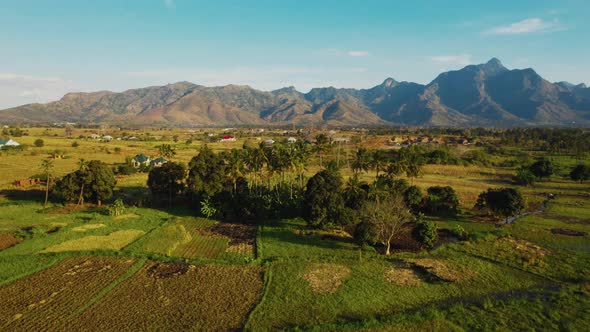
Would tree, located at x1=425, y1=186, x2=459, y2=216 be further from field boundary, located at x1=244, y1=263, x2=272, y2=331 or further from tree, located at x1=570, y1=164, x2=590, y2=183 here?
tree, located at x1=570, y1=164, x2=590, y2=183

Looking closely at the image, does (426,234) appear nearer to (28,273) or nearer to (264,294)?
(264,294)

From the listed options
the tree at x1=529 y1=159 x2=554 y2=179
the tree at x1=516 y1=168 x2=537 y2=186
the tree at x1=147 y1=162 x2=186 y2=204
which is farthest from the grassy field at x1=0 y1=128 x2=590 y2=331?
the tree at x1=529 y1=159 x2=554 y2=179

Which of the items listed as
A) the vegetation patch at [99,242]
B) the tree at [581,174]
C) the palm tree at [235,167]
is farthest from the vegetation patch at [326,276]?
the tree at [581,174]

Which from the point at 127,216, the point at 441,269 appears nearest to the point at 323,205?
the point at 441,269

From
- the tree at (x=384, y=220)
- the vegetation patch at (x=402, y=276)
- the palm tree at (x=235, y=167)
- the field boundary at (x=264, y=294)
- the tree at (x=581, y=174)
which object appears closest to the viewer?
the field boundary at (x=264, y=294)

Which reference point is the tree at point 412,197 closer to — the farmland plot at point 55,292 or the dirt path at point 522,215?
the dirt path at point 522,215

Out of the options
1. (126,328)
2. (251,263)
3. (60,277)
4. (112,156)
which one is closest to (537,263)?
(251,263)
